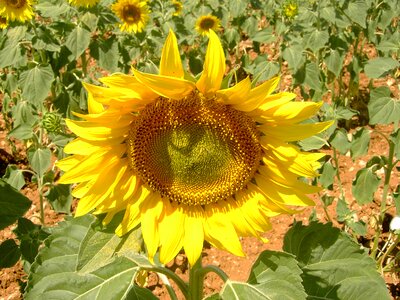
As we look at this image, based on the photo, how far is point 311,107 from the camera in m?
1.24

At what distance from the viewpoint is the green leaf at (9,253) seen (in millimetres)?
2330

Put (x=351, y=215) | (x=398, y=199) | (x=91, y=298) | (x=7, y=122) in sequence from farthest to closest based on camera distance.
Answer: (x=7, y=122)
(x=351, y=215)
(x=398, y=199)
(x=91, y=298)

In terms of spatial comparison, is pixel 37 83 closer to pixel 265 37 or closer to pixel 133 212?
pixel 265 37

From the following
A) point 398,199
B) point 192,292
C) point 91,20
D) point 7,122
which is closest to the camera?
point 192,292

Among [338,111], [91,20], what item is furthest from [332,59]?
[91,20]

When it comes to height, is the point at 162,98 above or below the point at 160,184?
above

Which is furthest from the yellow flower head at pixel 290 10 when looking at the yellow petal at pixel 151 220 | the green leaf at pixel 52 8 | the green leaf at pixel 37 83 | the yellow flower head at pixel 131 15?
the yellow petal at pixel 151 220

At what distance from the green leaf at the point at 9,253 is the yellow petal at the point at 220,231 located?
1.22 metres

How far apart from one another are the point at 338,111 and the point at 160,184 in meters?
1.61

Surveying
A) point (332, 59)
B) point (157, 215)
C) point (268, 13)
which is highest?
point (268, 13)

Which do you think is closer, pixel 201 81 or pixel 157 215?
pixel 201 81

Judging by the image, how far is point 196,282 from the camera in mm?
1646

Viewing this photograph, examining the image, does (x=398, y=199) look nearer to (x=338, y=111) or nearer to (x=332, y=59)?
(x=338, y=111)

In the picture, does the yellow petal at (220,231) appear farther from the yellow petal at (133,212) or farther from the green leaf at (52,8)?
the green leaf at (52,8)
